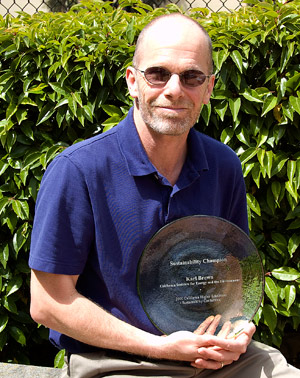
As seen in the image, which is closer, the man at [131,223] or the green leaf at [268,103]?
the man at [131,223]

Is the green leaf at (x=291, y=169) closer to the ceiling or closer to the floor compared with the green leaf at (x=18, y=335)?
closer to the ceiling

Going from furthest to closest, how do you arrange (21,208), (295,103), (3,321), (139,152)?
(3,321) < (21,208) < (295,103) < (139,152)

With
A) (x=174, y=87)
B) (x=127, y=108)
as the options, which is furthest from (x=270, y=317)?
(x=174, y=87)

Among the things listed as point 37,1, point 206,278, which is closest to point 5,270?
point 206,278

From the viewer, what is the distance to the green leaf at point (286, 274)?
266 centimetres

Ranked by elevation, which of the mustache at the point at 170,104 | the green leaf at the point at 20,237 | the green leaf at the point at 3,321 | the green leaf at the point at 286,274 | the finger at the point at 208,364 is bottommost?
the green leaf at the point at 3,321

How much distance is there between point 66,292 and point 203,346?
0.46 m

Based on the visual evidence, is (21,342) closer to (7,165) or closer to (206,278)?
(7,165)

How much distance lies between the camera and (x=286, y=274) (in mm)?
2672

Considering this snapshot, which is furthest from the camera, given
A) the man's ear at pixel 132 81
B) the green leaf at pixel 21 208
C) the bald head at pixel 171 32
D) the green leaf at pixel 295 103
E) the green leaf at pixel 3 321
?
the green leaf at pixel 3 321

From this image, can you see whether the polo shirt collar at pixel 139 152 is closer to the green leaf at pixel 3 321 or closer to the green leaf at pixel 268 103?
the green leaf at pixel 268 103

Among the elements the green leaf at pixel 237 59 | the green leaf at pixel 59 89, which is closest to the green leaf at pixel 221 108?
the green leaf at pixel 237 59

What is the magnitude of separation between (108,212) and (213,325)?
50cm

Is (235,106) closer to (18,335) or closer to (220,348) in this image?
(220,348)
